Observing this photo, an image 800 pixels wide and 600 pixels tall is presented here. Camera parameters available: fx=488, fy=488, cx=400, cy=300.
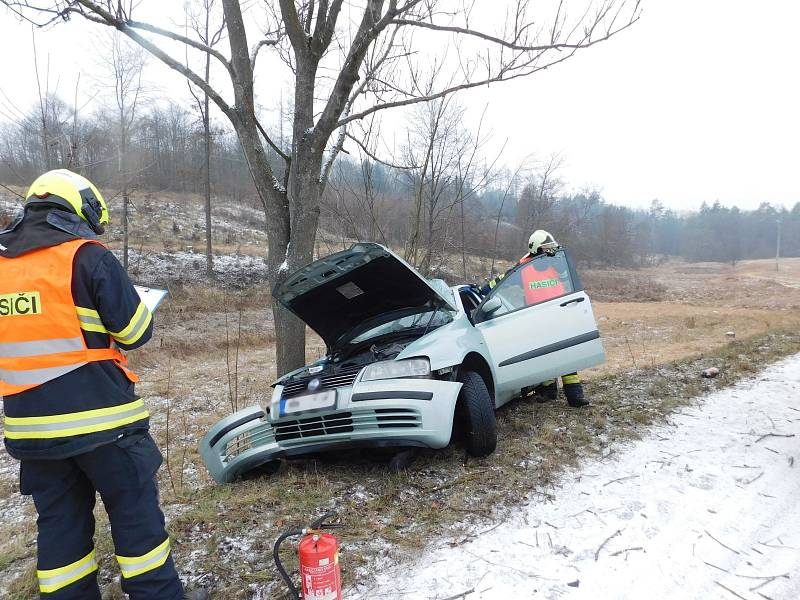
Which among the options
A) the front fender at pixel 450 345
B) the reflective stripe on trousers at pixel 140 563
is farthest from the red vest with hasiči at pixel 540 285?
the reflective stripe on trousers at pixel 140 563

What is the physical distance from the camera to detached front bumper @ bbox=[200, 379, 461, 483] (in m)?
3.33

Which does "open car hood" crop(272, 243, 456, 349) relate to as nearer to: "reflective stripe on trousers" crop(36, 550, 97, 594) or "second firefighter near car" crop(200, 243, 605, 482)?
"second firefighter near car" crop(200, 243, 605, 482)

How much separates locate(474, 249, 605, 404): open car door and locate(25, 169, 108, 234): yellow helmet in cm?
316

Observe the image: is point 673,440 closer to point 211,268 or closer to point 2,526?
point 2,526

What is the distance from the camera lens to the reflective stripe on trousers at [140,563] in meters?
2.08

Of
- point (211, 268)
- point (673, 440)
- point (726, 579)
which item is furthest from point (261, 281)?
point (726, 579)

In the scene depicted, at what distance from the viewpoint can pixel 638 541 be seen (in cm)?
279

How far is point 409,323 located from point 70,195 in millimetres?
2924

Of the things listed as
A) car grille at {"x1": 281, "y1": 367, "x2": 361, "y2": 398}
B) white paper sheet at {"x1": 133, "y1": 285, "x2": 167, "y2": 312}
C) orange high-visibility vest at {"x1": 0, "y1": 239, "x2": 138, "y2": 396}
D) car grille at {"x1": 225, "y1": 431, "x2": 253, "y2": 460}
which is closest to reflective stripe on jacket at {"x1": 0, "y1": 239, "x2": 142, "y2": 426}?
orange high-visibility vest at {"x1": 0, "y1": 239, "x2": 138, "y2": 396}

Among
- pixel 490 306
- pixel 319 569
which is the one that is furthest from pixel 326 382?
pixel 490 306

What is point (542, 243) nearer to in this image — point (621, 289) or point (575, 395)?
point (575, 395)

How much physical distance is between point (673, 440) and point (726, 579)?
2034 millimetres

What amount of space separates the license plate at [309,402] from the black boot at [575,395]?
9.76 ft

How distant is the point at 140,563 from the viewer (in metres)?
2.09
